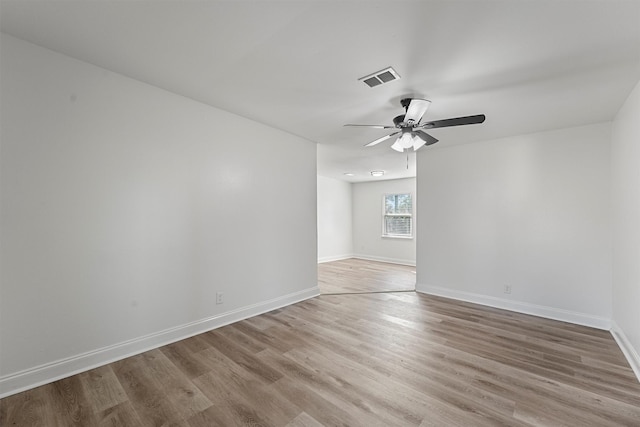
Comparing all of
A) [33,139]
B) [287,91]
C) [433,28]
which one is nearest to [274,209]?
[287,91]

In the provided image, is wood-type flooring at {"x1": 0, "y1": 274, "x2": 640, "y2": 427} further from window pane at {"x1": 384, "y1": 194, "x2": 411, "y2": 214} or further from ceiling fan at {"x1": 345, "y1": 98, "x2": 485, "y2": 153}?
window pane at {"x1": 384, "y1": 194, "x2": 411, "y2": 214}

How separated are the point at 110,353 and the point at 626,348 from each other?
15.5ft

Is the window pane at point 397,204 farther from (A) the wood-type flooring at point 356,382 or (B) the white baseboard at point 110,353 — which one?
(B) the white baseboard at point 110,353

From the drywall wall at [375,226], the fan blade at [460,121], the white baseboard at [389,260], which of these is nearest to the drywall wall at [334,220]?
the drywall wall at [375,226]

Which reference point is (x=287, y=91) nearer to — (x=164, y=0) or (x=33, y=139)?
(x=164, y=0)

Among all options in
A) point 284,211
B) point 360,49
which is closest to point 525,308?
point 284,211

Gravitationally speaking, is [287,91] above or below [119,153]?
above

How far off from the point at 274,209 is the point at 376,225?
5.04m

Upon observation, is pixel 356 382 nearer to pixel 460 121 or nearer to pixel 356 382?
pixel 356 382

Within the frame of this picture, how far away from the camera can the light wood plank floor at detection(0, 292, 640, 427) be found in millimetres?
1706

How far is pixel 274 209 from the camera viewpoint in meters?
3.72

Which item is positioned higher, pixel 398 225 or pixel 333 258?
pixel 398 225

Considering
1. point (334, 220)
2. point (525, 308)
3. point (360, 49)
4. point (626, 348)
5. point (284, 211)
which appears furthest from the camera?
point (334, 220)

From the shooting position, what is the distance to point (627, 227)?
258 cm
